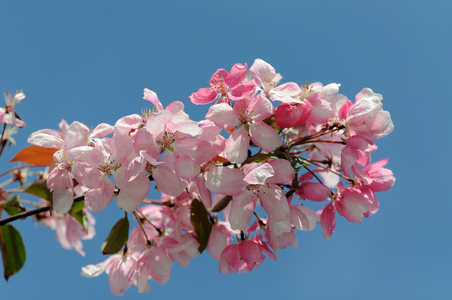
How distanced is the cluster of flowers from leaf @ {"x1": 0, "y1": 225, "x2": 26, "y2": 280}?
27.5 inches

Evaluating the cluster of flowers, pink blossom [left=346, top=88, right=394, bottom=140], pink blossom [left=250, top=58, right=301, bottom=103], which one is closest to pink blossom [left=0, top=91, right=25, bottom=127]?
the cluster of flowers

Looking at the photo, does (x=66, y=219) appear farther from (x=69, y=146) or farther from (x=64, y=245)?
(x=69, y=146)

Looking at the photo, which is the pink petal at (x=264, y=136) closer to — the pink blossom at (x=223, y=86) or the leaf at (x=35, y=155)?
the pink blossom at (x=223, y=86)

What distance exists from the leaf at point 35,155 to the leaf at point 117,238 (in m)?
0.34

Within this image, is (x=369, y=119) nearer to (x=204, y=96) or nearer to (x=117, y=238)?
(x=204, y=96)

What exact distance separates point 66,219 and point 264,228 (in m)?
1.25

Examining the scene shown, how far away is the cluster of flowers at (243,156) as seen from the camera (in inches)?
56.2

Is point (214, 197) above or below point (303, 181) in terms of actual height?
below

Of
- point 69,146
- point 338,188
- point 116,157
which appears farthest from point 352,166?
point 69,146

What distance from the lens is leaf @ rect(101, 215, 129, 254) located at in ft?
5.62

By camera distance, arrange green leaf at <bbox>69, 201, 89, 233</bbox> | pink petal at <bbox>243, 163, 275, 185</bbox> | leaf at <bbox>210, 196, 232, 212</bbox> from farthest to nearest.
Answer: green leaf at <bbox>69, 201, 89, 233</bbox>
leaf at <bbox>210, 196, 232, 212</bbox>
pink petal at <bbox>243, 163, 275, 185</bbox>

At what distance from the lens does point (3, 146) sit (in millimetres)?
2109

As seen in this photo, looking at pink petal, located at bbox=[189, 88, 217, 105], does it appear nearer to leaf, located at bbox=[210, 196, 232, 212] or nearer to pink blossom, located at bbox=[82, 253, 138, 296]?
leaf, located at bbox=[210, 196, 232, 212]

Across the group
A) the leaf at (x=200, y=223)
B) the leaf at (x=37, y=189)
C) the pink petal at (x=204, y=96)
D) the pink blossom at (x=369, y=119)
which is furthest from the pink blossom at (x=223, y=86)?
the leaf at (x=37, y=189)
